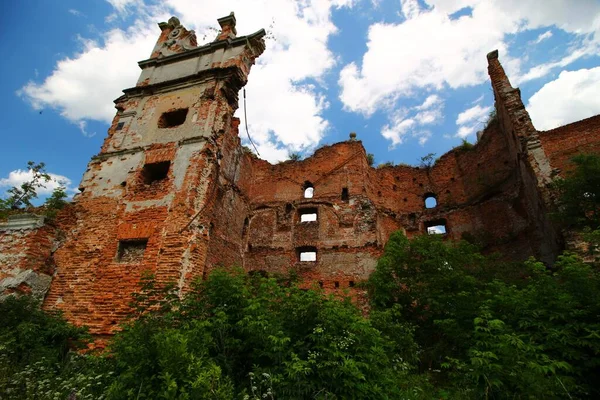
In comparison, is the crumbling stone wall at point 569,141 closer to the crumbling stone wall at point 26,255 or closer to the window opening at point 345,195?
the window opening at point 345,195

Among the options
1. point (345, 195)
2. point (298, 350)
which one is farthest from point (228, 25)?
point (298, 350)

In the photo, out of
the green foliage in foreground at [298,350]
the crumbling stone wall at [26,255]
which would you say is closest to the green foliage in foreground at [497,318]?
the green foliage in foreground at [298,350]

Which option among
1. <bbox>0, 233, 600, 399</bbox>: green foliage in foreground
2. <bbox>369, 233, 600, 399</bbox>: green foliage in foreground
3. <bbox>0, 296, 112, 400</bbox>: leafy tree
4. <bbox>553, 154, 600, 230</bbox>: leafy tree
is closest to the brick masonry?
<bbox>0, 296, 112, 400</bbox>: leafy tree

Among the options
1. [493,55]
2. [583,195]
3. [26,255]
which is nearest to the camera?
[583,195]

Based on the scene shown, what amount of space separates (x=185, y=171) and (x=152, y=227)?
5.41 feet

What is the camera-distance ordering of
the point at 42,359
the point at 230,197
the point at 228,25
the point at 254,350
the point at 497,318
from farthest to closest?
the point at 228,25 → the point at 230,197 → the point at 497,318 → the point at 42,359 → the point at 254,350

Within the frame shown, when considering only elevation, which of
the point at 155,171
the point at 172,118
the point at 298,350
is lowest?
the point at 298,350

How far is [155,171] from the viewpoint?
30.6 feet

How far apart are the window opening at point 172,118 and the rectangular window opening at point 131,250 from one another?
391 cm

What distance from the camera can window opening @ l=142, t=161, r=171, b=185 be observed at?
9102mm

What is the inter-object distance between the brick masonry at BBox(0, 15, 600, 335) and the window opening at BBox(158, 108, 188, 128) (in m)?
0.04

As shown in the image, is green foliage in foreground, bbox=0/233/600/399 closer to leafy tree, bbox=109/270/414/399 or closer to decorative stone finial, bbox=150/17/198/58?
leafy tree, bbox=109/270/414/399

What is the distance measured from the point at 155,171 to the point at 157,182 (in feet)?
2.95

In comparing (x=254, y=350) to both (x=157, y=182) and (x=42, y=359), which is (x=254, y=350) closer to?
(x=42, y=359)
